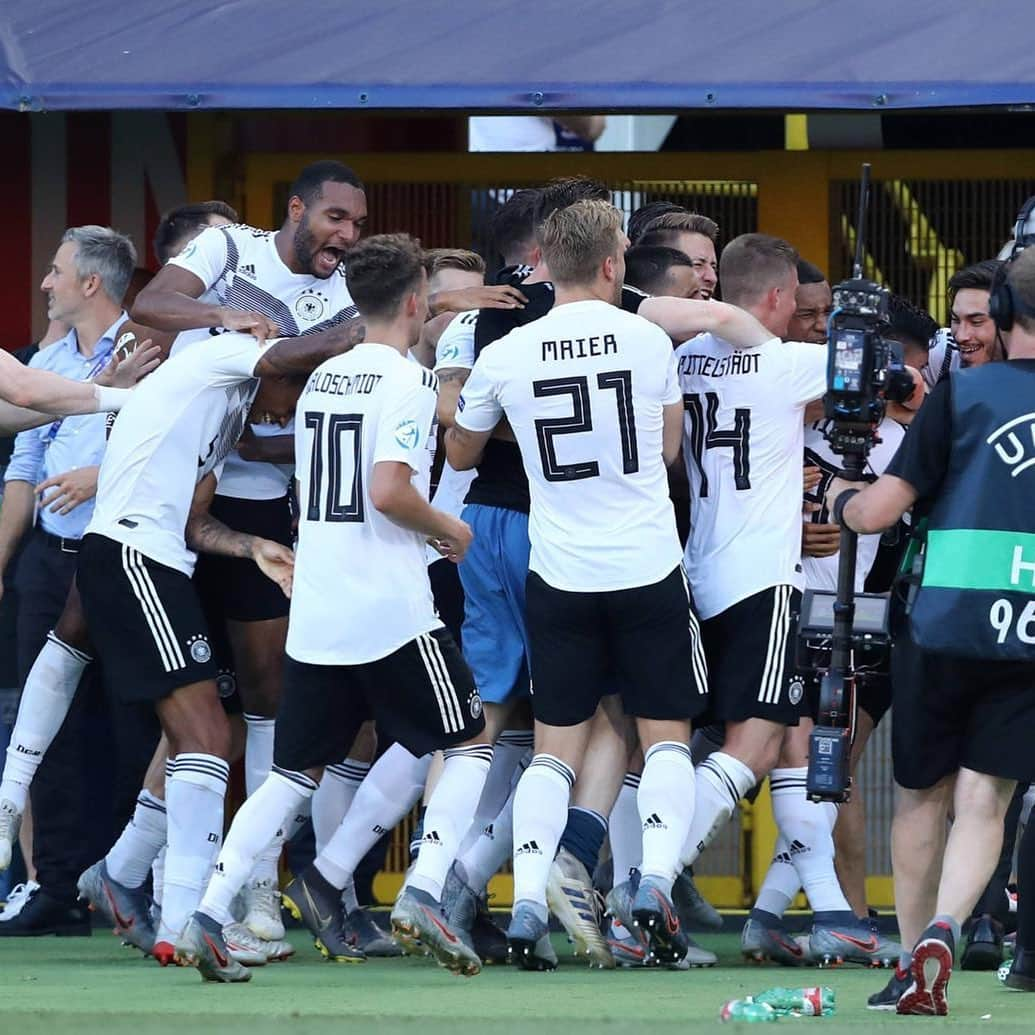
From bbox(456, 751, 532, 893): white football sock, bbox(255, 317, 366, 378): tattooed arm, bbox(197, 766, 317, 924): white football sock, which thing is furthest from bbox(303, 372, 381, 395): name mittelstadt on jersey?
bbox(456, 751, 532, 893): white football sock

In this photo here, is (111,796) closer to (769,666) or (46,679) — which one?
(46,679)

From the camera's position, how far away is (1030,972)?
19.2ft

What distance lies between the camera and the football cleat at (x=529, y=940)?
636 centimetres

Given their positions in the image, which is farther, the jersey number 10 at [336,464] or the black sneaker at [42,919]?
the black sneaker at [42,919]

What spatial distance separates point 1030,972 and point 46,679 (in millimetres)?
3270

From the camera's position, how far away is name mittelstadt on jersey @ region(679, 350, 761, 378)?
6707mm

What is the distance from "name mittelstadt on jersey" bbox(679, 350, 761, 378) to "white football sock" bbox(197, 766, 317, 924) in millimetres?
1638

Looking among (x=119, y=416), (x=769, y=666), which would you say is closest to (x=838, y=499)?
(x=769, y=666)

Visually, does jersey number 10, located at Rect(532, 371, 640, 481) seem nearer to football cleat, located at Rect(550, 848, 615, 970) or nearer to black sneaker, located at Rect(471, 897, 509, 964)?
football cleat, located at Rect(550, 848, 615, 970)

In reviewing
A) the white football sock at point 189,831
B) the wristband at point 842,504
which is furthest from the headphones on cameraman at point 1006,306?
the white football sock at point 189,831

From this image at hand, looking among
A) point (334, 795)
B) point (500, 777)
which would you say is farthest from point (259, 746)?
point (500, 777)

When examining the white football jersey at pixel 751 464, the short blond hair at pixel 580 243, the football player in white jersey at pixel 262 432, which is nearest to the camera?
the short blond hair at pixel 580 243

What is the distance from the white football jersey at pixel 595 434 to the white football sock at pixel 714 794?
65 cm

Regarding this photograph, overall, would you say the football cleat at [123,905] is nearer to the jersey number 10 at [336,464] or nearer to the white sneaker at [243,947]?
the white sneaker at [243,947]
